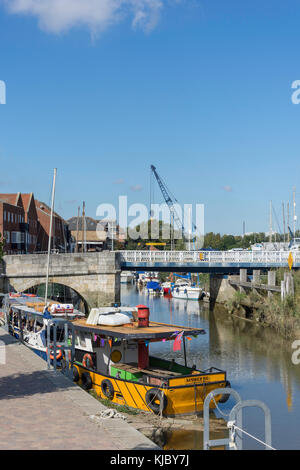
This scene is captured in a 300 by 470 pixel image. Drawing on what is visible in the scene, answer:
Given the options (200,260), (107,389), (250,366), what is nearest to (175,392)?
(107,389)

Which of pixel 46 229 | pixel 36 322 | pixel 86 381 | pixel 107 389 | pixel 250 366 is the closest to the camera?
pixel 107 389

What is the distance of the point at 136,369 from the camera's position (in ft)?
64.5

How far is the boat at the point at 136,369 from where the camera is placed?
1786cm

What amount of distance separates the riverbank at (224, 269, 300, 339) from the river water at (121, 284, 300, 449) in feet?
2.75

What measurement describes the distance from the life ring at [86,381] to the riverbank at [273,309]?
19030 millimetres

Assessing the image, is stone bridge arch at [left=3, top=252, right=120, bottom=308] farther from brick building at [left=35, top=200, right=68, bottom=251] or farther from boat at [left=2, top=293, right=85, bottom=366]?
brick building at [left=35, top=200, right=68, bottom=251]

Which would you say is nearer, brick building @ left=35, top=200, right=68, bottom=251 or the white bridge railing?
the white bridge railing

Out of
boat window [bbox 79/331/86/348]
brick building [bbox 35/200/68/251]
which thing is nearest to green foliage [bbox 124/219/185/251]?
brick building [bbox 35/200/68/251]

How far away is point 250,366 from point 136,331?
11592 mm

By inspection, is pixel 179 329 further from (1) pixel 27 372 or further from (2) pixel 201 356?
(2) pixel 201 356

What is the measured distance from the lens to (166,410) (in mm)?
17641

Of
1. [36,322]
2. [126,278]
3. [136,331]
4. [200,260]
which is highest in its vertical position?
[200,260]

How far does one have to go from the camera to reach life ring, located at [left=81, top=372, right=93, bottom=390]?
20.3 meters

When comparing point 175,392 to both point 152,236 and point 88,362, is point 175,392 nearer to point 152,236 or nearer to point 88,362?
point 88,362
